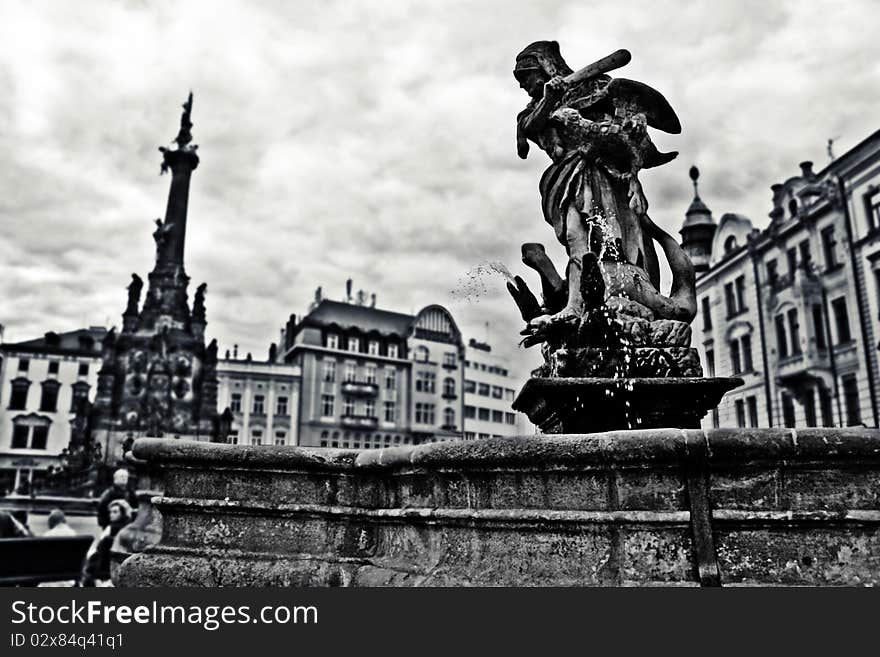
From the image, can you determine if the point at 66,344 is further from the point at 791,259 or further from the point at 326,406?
the point at 791,259

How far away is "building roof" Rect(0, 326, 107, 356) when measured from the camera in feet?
196

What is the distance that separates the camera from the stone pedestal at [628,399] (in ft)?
16.4

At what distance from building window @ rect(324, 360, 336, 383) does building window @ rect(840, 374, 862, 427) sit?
44590mm

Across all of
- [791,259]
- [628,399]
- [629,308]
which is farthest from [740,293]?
[628,399]

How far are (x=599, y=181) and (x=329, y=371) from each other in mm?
58754

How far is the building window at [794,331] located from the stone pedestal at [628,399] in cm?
2847

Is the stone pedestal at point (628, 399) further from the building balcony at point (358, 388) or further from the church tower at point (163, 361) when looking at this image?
the building balcony at point (358, 388)

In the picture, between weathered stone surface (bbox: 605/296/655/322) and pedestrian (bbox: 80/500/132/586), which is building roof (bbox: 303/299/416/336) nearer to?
pedestrian (bbox: 80/500/132/586)

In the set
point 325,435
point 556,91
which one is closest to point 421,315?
point 325,435

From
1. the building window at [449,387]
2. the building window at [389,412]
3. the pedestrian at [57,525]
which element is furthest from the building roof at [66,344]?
the pedestrian at [57,525]

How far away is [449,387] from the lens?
70000 mm

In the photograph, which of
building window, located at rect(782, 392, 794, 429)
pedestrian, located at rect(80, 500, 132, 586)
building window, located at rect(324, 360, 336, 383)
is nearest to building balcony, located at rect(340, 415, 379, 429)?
building window, located at rect(324, 360, 336, 383)

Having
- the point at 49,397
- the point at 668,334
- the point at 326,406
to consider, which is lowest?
the point at 668,334

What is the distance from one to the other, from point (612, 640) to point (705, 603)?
0.42 metres
